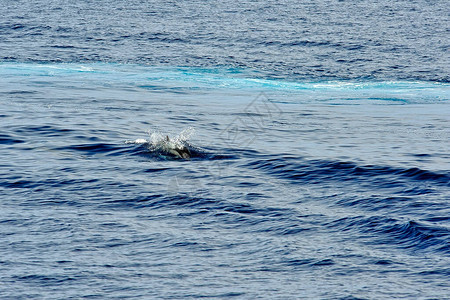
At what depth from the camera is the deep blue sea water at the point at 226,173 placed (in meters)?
12.2

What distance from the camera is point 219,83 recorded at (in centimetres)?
3766

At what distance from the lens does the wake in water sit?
21.0 meters

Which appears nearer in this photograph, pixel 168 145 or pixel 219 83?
pixel 168 145

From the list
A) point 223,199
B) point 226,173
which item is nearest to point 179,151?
point 226,173

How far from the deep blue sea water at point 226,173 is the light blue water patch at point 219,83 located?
16 cm

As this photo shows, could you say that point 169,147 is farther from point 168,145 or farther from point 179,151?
point 179,151

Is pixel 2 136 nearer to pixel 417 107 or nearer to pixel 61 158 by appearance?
pixel 61 158

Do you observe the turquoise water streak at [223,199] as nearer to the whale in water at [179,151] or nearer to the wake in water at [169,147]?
the wake in water at [169,147]

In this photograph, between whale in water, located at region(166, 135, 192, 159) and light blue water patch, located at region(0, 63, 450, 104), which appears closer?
whale in water, located at region(166, 135, 192, 159)

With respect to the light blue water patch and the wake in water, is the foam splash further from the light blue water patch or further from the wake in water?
the light blue water patch

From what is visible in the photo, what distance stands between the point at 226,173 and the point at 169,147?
318 centimetres

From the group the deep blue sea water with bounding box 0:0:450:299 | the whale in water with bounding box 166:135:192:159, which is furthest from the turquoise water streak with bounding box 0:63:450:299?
the whale in water with bounding box 166:135:192:159

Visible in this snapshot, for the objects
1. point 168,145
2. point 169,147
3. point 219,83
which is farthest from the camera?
point 219,83

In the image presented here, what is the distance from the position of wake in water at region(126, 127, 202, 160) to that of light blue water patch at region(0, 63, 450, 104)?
11.1 m
